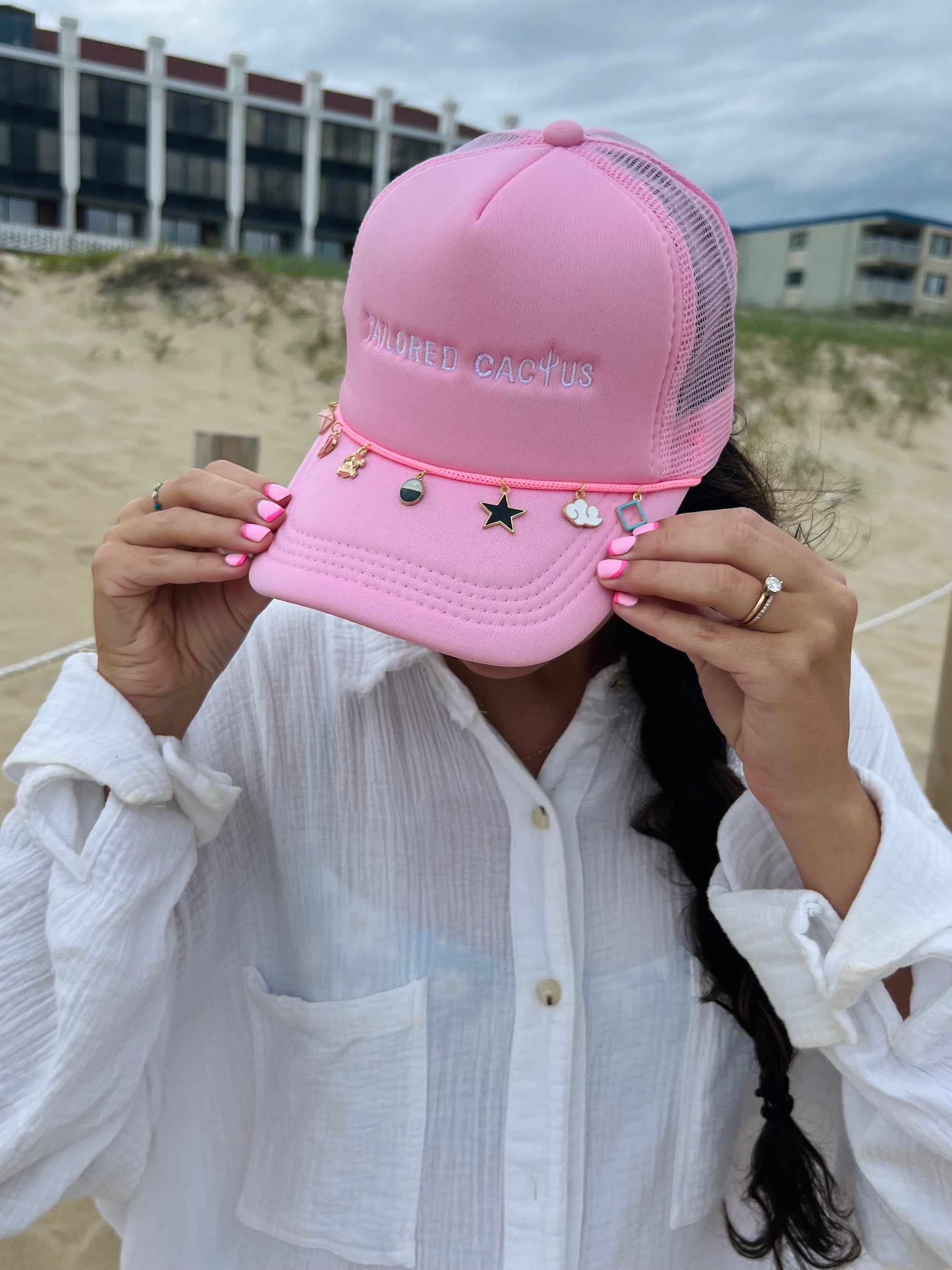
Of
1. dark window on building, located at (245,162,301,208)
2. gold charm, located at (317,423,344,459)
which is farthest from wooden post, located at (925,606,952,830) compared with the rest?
dark window on building, located at (245,162,301,208)

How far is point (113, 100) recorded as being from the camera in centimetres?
4134

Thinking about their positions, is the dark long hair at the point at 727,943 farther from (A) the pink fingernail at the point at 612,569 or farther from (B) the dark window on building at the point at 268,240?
(B) the dark window on building at the point at 268,240

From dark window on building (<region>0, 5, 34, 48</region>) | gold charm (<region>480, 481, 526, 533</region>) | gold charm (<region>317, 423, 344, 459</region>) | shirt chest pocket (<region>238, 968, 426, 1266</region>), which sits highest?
dark window on building (<region>0, 5, 34, 48</region>)

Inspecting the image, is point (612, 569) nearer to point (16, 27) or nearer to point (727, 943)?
point (727, 943)

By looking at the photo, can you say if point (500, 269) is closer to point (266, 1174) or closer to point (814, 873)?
point (814, 873)

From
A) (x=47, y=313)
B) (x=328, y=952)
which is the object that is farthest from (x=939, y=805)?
(x=47, y=313)

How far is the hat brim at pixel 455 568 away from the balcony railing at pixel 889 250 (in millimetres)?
65874

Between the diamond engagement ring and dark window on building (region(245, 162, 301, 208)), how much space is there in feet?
164

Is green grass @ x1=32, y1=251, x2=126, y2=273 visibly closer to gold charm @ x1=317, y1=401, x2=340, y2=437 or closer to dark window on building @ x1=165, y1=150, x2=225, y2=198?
gold charm @ x1=317, y1=401, x2=340, y2=437

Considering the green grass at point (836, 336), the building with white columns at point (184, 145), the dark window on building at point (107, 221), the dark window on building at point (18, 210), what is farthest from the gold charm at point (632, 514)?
the dark window on building at point (107, 221)

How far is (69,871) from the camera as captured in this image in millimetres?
1140

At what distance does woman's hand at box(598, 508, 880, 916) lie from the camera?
969 mm

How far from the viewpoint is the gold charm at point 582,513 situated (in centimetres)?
100

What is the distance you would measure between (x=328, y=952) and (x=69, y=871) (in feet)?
1.26
